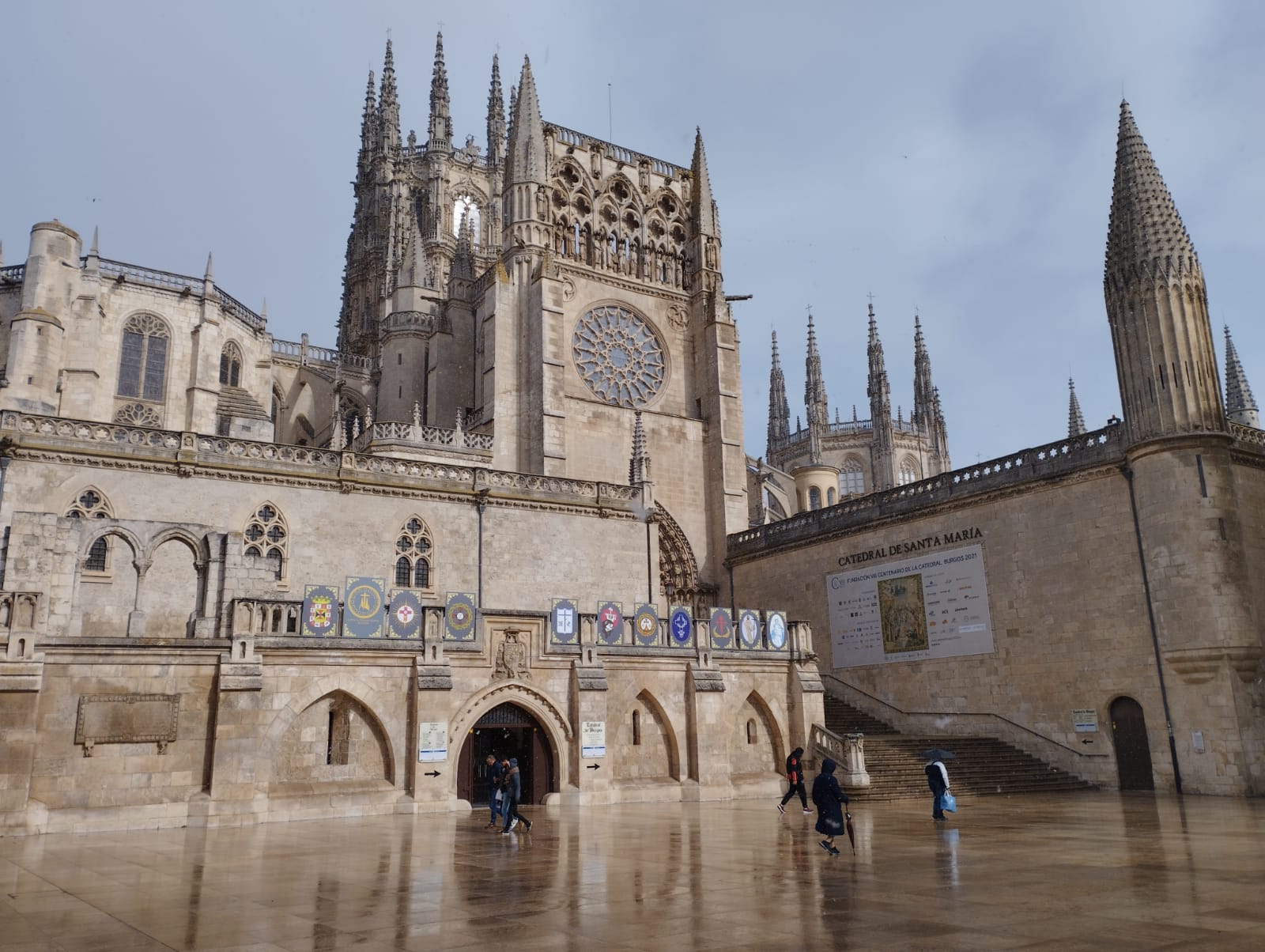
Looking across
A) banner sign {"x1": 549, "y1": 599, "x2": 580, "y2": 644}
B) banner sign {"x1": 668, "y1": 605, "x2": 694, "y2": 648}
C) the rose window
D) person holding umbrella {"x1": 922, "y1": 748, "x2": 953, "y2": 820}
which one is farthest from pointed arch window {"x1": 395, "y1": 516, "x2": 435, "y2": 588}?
person holding umbrella {"x1": 922, "y1": 748, "x2": 953, "y2": 820}

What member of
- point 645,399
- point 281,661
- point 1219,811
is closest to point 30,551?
point 281,661

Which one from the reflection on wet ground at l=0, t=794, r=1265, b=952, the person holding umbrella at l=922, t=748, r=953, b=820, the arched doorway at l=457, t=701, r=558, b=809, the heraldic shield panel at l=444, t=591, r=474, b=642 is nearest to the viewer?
the reflection on wet ground at l=0, t=794, r=1265, b=952

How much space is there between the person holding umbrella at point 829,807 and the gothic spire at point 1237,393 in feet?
126

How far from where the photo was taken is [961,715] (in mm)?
28656

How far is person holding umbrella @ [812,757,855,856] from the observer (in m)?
12.5

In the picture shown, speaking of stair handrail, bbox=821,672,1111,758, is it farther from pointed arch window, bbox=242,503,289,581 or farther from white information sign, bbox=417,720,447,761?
pointed arch window, bbox=242,503,289,581

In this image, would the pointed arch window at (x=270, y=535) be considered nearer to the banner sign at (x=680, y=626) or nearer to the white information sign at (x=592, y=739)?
the white information sign at (x=592, y=739)

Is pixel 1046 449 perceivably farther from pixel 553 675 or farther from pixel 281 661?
pixel 281 661

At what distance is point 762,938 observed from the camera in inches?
289

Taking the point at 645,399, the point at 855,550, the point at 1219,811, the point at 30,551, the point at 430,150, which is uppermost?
the point at 430,150

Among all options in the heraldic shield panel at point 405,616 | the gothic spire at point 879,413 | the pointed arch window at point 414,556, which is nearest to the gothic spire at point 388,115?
the gothic spire at point 879,413

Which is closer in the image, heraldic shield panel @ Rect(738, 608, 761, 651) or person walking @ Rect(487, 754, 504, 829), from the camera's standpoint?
person walking @ Rect(487, 754, 504, 829)

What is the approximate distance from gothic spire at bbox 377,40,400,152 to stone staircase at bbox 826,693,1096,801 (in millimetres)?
54993

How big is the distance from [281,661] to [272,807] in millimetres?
2658
